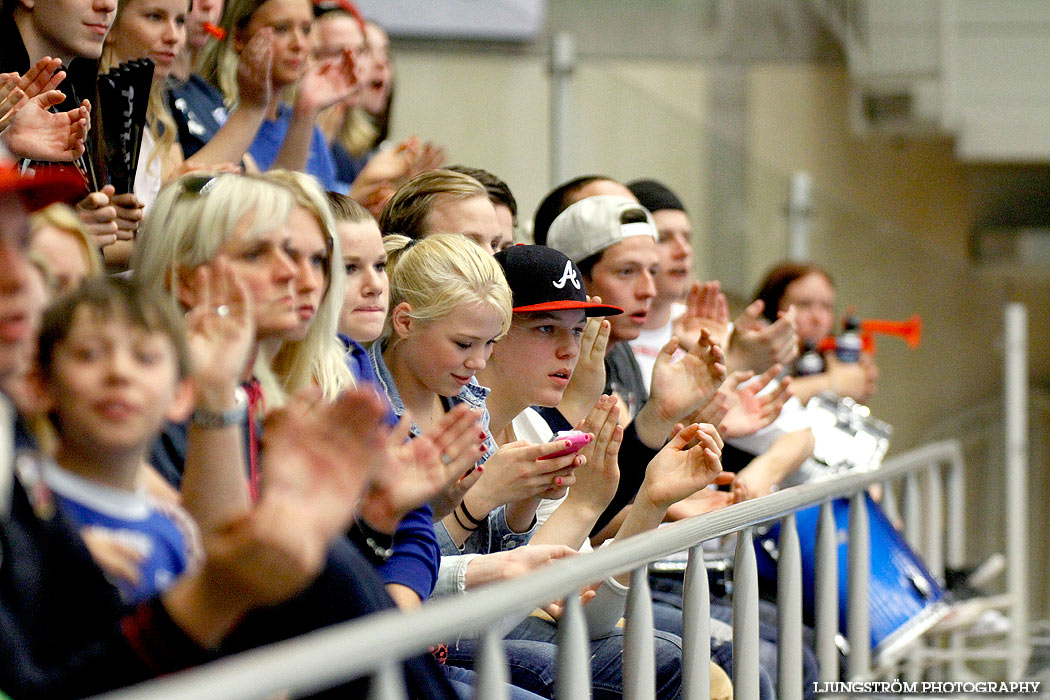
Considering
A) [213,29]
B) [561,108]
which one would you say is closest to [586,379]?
[213,29]

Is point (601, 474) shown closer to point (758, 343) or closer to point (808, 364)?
point (758, 343)

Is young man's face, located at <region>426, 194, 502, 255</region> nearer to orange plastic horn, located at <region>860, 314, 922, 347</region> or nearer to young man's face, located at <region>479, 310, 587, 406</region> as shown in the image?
young man's face, located at <region>479, 310, 587, 406</region>

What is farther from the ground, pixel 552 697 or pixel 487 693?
pixel 487 693

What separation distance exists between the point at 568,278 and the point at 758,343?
777 mm

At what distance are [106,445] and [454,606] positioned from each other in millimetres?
305

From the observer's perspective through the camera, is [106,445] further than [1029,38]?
No

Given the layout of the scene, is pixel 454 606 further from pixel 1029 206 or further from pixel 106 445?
pixel 1029 206

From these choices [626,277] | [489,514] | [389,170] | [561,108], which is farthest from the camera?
[561,108]

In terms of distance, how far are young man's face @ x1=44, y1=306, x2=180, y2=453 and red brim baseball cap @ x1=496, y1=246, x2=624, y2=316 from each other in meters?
0.97

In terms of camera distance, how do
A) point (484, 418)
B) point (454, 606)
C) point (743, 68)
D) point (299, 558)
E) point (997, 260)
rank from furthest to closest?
point (997, 260) → point (743, 68) → point (484, 418) → point (454, 606) → point (299, 558)

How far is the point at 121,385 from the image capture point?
3.18 ft

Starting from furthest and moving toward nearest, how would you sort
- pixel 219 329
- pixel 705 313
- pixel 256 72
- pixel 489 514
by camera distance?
1. pixel 705 313
2. pixel 256 72
3. pixel 489 514
4. pixel 219 329

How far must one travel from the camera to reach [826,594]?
229 centimetres

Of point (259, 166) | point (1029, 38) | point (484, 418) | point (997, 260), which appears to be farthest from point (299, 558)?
point (997, 260)
